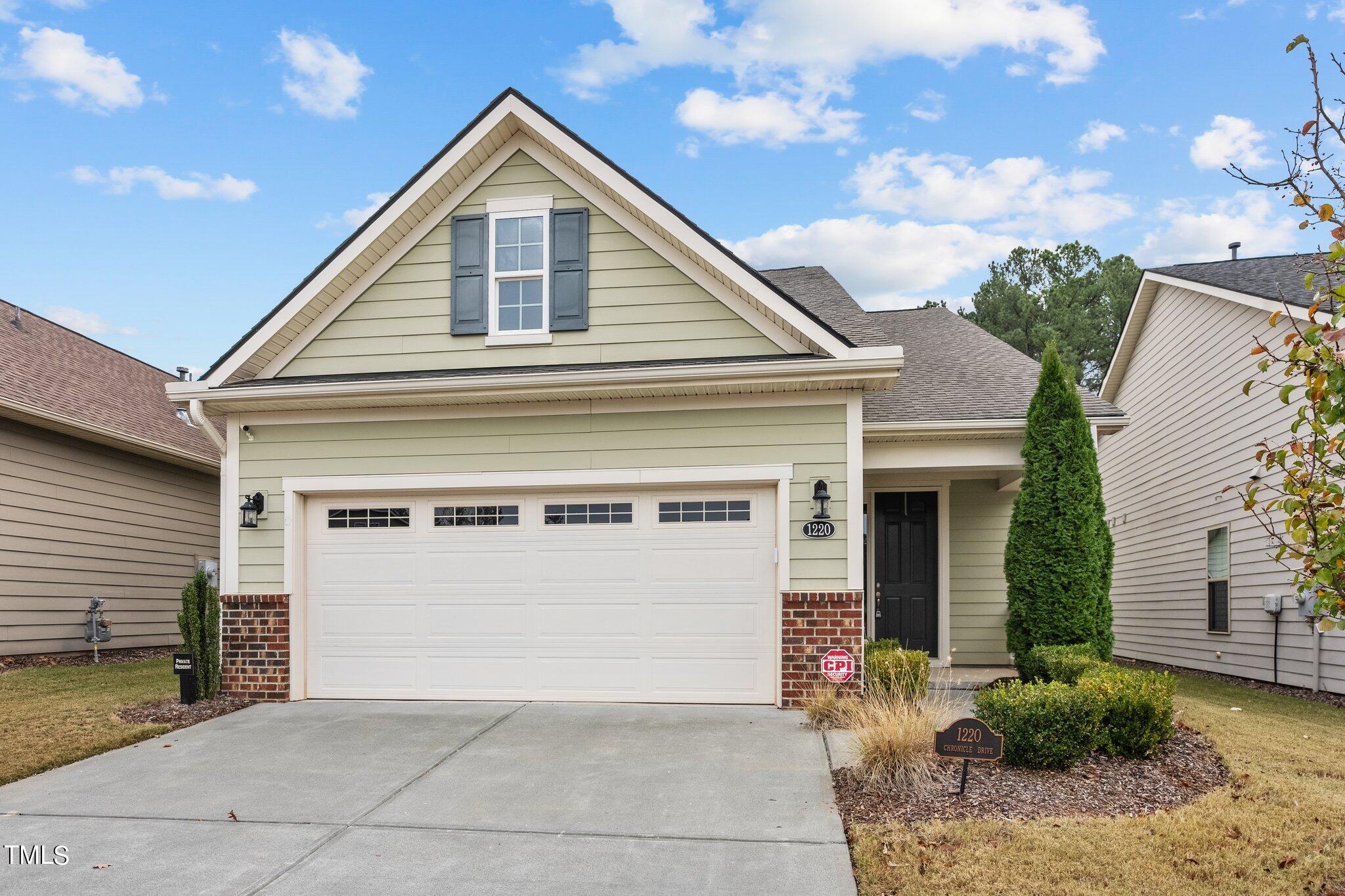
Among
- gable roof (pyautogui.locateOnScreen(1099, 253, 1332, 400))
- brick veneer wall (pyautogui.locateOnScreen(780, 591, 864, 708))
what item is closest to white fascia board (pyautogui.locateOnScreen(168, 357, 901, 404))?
brick veneer wall (pyautogui.locateOnScreen(780, 591, 864, 708))

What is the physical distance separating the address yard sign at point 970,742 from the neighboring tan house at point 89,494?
1167cm

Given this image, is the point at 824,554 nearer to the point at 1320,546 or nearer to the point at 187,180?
the point at 1320,546

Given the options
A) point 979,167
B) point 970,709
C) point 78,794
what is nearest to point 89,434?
point 78,794

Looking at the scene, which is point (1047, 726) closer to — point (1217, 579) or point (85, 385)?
point (1217, 579)

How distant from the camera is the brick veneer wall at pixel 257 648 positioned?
952 centimetres

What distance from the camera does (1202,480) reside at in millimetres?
13328

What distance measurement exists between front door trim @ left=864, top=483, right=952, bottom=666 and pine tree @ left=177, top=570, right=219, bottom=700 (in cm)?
733

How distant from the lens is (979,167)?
20.3 metres

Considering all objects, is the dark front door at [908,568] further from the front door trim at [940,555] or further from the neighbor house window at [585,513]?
the neighbor house window at [585,513]

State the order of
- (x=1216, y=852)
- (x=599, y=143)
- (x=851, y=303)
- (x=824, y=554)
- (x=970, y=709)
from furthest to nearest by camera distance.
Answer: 1. (x=851, y=303)
2. (x=599, y=143)
3. (x=824, y=554)
4. (x=970, y=709)
5. (x=1216, y=852)

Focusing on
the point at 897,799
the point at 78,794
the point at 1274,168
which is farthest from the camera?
the point at 78,794

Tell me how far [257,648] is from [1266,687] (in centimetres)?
1174

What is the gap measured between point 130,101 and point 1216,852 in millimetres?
18355

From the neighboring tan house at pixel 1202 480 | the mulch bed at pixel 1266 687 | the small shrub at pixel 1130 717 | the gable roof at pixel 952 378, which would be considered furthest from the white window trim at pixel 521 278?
the mulch bed at pixel 1266 687
